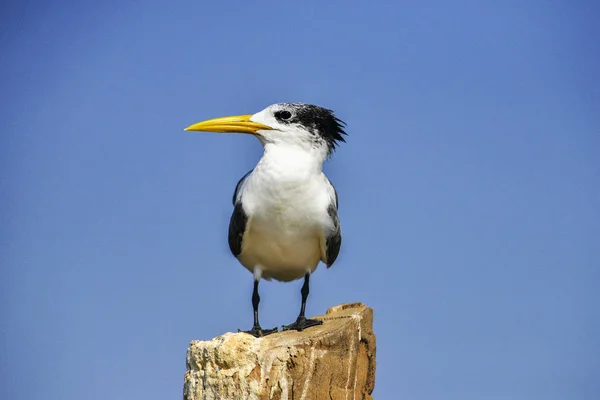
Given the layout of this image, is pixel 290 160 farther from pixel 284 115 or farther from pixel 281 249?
pixel 281 249

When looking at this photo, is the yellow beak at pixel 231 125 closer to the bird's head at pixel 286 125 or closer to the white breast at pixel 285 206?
the bird's head at pixel 286 125

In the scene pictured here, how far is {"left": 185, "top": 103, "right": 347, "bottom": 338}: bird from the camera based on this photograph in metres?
10.0

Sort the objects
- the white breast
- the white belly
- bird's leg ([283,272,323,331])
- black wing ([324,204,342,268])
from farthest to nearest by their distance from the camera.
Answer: black wing ([324,204,342,268])
the white belly
bird's leg ([283,272,323,331])
the white breast

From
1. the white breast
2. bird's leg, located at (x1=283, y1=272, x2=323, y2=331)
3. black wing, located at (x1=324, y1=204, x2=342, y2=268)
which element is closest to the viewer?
the white breast

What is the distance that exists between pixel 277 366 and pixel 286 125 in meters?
3.06

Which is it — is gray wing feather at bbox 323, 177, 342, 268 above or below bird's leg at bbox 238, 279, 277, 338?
above

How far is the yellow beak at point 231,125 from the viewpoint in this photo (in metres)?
10.2

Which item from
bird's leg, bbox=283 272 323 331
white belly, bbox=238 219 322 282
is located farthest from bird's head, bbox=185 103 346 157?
bird's leg, bbox=283 272 323 331

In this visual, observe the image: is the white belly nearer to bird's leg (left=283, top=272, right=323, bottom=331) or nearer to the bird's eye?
bird's leg (left=283, top=272, right=323, bottom=331)

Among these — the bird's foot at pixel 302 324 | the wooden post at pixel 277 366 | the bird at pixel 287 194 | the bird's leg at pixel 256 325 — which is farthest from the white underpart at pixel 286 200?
the wooden post at pixel 277 366

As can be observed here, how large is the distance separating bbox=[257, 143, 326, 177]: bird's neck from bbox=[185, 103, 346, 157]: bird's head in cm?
6

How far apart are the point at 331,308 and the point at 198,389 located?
274 centimetres

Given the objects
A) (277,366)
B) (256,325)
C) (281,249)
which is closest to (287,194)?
(281,249)

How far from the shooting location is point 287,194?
9945mm
